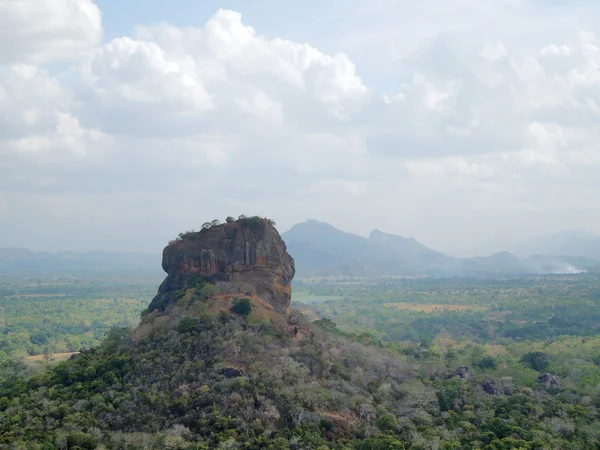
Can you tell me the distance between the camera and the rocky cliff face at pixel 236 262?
4503cm

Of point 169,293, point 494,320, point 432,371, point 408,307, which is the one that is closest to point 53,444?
point 169,293

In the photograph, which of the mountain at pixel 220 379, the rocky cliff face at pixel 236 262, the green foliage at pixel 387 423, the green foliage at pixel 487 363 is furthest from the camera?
the green foliage at pixel 487 363

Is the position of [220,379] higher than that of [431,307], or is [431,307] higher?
[220,379]

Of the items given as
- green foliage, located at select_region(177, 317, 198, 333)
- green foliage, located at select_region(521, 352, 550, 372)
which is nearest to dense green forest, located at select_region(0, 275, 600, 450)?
green foliage, located at select_region(177, 317, 198, 333)

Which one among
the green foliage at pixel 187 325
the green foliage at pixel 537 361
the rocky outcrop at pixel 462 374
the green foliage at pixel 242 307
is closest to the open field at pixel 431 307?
the green foliage at pixel 537 361

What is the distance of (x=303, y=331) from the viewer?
43.0 metres

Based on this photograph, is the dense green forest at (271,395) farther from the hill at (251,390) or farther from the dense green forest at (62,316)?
the dense green forest at (62,316)

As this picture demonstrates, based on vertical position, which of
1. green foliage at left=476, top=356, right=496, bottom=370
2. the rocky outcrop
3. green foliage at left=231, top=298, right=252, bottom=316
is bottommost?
green foliage at left=476, top=356, right=496, bottom=370

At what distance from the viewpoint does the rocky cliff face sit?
45031 millimetres

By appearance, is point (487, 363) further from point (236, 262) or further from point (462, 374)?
point (236, 262)

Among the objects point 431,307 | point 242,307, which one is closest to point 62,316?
point 431,307

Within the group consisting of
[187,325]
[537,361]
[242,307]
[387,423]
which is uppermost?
[242,307]

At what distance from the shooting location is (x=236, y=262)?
148ft

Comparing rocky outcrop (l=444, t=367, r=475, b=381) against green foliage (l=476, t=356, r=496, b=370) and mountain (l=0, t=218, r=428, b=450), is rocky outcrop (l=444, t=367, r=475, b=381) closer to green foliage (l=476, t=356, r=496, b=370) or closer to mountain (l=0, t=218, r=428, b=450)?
mountain (l=0, t=218, r=428, b=450)
